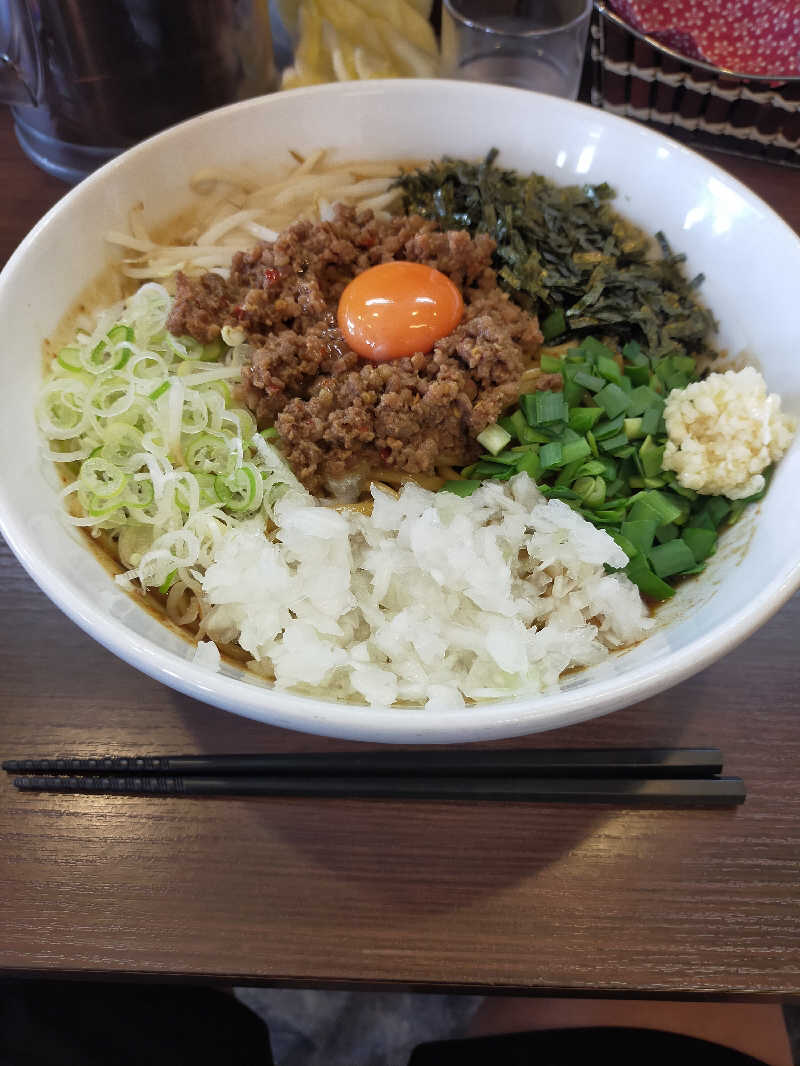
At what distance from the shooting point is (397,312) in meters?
1.77

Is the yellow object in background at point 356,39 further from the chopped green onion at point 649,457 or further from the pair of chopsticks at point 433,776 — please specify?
the pair of chopsticks at point 433,776

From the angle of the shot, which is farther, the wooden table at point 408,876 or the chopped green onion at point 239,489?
the chopped green onion at point 239,489

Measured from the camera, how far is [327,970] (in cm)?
124

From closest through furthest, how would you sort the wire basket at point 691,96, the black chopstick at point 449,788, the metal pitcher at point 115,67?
the black chopstick at point 449,788 < the metal pitcher at point 115,67 < the wire basket at point 691,96

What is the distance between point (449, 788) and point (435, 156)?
5.59 ft

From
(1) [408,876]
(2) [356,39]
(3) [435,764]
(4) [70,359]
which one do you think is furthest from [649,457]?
(2) [356,39]

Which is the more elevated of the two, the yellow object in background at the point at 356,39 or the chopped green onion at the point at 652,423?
the yellow object in background at the point at 356,39

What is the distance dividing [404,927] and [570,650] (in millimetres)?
549

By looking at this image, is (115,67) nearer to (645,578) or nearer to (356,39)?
(356,39)

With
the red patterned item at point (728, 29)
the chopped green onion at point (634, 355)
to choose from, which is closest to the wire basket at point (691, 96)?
the red patterned item at point (728, 29)

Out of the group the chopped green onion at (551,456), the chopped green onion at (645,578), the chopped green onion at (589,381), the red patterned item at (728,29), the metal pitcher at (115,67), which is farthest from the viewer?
the red patterned item at (728,29)

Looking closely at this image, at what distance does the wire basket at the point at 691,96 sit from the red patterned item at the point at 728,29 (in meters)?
0.10

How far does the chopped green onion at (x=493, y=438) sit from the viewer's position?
1.71 m

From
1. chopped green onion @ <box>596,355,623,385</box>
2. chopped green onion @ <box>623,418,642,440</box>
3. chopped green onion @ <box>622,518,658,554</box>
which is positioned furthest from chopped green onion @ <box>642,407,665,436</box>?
chopped green onion @ <box>622,518,658,554</box>
